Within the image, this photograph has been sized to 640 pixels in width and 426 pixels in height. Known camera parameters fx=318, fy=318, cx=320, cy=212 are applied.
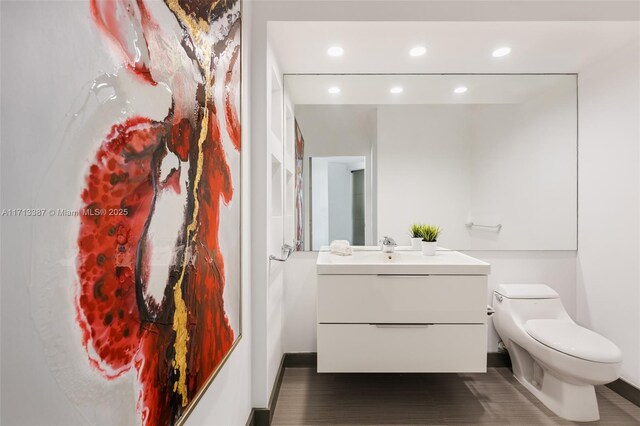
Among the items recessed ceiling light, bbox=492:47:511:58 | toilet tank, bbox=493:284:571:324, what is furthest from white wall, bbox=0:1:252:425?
toilet tank, bbox=493:284:571:324

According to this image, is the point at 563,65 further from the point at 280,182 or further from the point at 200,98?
the point at 200,98

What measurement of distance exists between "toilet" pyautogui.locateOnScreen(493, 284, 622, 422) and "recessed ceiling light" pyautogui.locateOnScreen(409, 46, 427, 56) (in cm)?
158

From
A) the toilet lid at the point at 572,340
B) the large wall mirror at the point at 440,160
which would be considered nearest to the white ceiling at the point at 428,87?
the large wall mirror at the point at 440,160

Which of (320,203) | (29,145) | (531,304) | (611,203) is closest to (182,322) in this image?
(29,145)

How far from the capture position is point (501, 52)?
1898 millimetres

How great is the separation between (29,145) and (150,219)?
10.8 inches

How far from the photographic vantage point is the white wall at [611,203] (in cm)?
180

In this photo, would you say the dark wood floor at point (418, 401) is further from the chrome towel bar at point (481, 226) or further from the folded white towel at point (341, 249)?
the chrome towel bar at point (481, 226)

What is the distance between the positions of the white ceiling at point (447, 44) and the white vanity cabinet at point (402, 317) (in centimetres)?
123

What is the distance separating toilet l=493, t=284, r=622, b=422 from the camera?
1570mm

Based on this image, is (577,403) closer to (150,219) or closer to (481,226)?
(481,226)

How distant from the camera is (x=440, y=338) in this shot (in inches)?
65.2

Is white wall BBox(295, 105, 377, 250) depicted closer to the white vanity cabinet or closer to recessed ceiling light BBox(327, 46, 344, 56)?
recessed ceiling light BBox(327, 46, 344, 56)

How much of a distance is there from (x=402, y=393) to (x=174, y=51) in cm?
209
